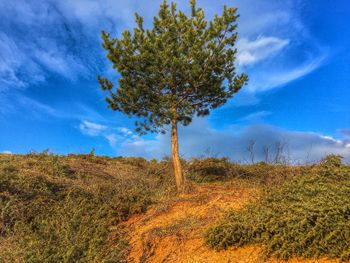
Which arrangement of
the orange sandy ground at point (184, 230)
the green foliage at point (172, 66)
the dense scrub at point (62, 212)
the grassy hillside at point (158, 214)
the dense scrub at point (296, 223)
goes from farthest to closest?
the green foliage at point (172, 66) → the dense scrub at point (62, 212) → the orange sandy ground at point (184, 230) → the grassy hillside at point (158, 214) → the dense scrub at point (296, 223)

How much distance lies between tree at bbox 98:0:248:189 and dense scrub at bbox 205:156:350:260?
5649mm

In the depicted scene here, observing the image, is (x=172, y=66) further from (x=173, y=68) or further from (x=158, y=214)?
(x=158, y=214)

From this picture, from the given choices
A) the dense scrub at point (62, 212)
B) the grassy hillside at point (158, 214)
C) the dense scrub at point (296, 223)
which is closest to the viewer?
the dense scrub at point (296, 223)

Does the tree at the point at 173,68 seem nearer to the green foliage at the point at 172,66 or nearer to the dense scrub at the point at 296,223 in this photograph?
the green foliage at the point at 172,66

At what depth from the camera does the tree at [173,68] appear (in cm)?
1207

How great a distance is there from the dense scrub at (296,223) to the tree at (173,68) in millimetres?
5649

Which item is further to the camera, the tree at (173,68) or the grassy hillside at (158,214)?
the tree at (173,68)

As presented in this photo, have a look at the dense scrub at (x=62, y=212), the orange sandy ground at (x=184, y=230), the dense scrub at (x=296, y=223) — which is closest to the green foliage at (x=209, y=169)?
the dense scrub at (x=62, y=212)

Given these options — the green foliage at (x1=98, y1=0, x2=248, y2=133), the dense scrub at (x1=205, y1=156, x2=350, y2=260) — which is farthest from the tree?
the dense scrub at (x1=205, y1=156, x2=350, y2=260)

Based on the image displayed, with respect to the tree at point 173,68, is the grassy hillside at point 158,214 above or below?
below

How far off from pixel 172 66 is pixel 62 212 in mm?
5855

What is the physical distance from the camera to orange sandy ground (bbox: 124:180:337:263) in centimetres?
624

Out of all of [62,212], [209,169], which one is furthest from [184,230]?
[209,169]

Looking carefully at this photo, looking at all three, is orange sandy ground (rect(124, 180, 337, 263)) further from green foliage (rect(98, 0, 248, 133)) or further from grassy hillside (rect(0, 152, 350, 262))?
green foliage (rect(98, 0, 248, 133))
